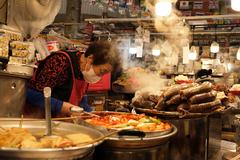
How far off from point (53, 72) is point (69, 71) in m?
0.18

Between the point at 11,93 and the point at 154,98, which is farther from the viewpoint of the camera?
the point at 154,98

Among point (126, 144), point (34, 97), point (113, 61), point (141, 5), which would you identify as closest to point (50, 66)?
point (34, 97)

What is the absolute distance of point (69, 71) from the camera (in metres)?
3.49

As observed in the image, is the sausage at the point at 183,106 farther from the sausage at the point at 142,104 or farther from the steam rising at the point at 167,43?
the steam rising at the point at 167,43

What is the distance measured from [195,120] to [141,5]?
27.1 ft

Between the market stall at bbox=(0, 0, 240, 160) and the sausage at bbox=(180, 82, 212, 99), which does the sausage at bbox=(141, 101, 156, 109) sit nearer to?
the market stall at bbox=(0, 0, 240, 160)

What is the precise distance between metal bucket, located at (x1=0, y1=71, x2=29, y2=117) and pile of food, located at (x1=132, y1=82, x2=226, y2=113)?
1419 mm

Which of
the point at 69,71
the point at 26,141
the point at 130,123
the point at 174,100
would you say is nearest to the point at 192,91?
the point at 174,100

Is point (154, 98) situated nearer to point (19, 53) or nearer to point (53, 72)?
point (53, 72)

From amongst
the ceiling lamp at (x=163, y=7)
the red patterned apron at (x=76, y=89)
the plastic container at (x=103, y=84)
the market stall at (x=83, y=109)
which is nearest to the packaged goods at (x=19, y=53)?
the market stall at (x=83, y=109)

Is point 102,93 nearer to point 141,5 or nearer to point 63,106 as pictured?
point 141,5

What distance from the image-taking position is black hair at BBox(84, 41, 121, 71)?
3516mm

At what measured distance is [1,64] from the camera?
8.62 feet

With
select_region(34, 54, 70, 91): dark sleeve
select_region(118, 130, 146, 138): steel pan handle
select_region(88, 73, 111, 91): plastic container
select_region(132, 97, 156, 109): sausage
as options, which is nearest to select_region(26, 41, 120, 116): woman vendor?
select_region(34, 54, 70, 91): dark sleeve
